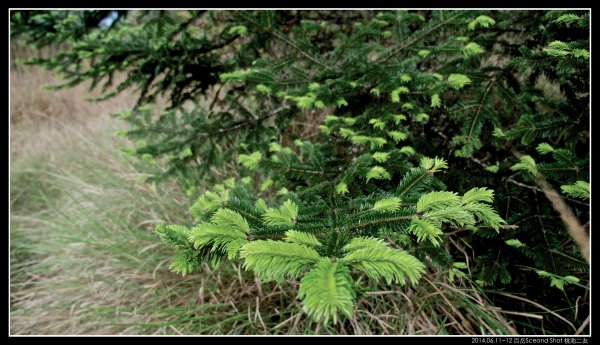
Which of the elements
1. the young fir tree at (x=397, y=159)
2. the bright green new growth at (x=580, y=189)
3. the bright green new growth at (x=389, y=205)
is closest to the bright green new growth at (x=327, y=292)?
the young fir tree at (x=397, y=159)

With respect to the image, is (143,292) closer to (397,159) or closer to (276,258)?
(397,159)

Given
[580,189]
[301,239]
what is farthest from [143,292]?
[580,189]

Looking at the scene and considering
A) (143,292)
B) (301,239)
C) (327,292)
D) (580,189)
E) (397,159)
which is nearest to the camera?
(327,292)

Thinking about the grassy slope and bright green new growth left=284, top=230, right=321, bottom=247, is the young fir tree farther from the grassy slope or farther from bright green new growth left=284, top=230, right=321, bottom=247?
the grassy slope

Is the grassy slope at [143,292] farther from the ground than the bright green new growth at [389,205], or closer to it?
closer to it

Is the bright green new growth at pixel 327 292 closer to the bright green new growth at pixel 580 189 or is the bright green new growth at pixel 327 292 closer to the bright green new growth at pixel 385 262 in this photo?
the bright green new growth at pixel 385 262

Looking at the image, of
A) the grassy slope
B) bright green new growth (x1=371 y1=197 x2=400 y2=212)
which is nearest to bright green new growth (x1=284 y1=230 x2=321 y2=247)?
bright green new growth (x1=371 y1=197 x2=400 y2=212)

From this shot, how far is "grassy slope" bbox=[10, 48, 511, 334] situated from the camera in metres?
1.59

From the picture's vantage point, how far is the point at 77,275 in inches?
83.4

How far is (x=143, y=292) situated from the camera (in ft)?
6.56

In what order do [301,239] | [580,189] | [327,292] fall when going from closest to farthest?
[327,292] → [301,239] → [580,189]

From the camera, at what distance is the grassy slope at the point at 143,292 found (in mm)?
1591

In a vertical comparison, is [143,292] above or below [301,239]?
below
